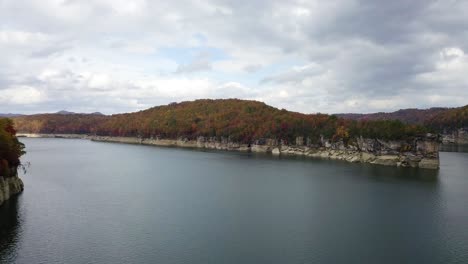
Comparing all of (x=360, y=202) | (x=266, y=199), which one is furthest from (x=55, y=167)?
(x=360, y=202)

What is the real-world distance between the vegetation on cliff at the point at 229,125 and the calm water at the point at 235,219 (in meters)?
26.2

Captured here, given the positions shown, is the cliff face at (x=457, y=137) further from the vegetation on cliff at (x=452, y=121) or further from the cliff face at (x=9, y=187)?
the cliff face at (x=9, y=187)

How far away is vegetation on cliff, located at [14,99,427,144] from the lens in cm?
7806

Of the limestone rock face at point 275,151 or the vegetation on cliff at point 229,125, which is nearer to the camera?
the vegetation on cliff at point 229,125

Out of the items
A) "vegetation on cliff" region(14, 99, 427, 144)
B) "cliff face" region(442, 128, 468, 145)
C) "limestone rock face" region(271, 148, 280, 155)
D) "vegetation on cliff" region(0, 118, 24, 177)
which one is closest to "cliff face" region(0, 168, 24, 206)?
"vegetation on cliff" region(0, 118, 24, 177)

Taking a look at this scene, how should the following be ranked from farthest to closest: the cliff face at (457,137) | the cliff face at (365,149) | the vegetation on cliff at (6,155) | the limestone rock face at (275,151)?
the cliff face at (457,137)
the limestone rock face at (275,151)
the cliff face at (365,149)
the vegetation on cliff at (6,155)

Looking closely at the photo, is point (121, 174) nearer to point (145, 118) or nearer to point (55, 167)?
point (55, 167)

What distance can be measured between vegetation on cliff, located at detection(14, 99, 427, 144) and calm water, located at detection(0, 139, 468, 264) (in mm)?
26181

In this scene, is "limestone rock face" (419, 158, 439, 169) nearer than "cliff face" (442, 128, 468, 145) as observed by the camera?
Yes

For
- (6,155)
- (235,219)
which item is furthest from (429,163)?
(6,155)

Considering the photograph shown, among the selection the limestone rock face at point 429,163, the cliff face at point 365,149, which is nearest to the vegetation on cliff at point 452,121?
the cliff face at point 365,149

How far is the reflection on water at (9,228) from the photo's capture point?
21502mm

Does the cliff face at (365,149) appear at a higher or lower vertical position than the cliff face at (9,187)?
higher

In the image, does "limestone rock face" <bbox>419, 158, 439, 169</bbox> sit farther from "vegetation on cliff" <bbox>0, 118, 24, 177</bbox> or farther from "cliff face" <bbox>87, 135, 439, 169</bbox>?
"vegetation on cliff" <bbox>0, 118, 24, 177</bbox>
